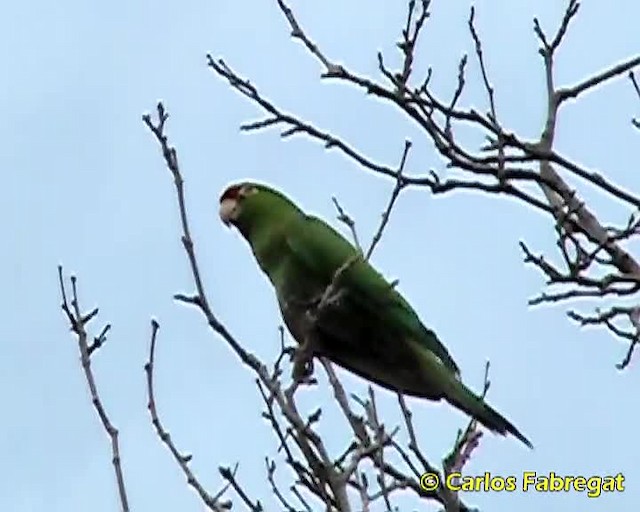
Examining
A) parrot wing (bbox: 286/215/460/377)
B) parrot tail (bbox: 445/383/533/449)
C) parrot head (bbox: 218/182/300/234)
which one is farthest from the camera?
parrot head (bbox: 218/182/300/234)

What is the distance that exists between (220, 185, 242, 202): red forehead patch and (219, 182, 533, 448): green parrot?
32cm

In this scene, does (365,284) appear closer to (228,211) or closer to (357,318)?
(357,318)

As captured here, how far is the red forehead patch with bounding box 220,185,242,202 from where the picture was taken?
228 inches

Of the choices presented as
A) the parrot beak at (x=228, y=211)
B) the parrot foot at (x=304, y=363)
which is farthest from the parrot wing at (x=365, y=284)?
the parrot foot at (x=304, y=363)

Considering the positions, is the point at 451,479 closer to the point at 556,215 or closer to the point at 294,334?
the point at 556,215

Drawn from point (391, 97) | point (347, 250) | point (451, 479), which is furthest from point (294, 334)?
point (451, 479)

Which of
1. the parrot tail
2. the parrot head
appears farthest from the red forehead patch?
the parrot tail

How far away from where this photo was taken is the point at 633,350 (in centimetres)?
439

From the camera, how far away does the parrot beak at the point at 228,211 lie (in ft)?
18.8

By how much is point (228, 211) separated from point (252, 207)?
0.11 m

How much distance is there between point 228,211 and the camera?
5.75 metres

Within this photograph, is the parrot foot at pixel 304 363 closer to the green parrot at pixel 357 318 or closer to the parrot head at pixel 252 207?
the green parrot at pixel 357 318

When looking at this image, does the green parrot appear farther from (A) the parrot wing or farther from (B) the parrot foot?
(B) the parrot foot

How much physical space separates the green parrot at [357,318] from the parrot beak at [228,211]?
267mm
